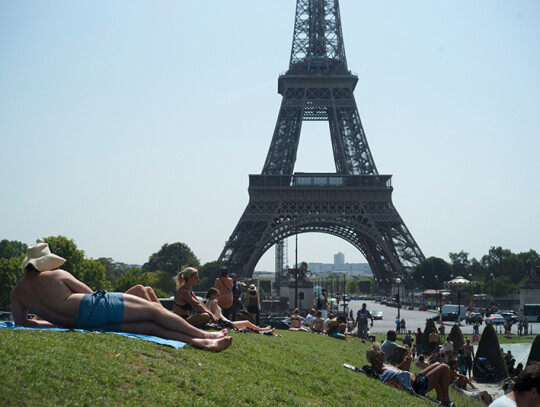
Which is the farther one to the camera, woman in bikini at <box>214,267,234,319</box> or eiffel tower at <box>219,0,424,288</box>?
eiffel tower at <box>219,0,424,288</box>

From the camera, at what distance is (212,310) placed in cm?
1261

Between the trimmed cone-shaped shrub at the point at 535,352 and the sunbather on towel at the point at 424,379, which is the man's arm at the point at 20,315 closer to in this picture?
the sunbather on towel at the point at 424,379

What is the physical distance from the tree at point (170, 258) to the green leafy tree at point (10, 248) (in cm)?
2455

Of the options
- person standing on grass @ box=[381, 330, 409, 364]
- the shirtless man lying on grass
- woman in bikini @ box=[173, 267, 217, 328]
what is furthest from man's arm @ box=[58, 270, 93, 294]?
person standing on grass @ box=[381, 330, 409, 364]

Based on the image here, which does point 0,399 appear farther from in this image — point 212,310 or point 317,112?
point 317,112

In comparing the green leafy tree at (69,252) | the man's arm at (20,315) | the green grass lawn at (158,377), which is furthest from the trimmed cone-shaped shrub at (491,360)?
the green leafy tree at (69,252)

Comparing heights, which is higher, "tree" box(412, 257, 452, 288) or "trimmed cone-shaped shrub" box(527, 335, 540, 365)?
"tree" box(412, 257, 452, 288)

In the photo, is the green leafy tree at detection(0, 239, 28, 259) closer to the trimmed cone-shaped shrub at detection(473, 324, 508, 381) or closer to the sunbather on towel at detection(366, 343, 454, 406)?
the trimmed cone-shaped shrub at detection(473, 324, 508, 381)

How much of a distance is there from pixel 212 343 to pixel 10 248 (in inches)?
4563

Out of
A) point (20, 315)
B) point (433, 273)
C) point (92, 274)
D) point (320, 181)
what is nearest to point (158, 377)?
point (20, 315)

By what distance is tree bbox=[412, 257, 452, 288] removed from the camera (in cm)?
7969

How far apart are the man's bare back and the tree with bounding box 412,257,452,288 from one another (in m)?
72.0

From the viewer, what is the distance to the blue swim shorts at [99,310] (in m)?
9.32

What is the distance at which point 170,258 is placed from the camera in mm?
105125
